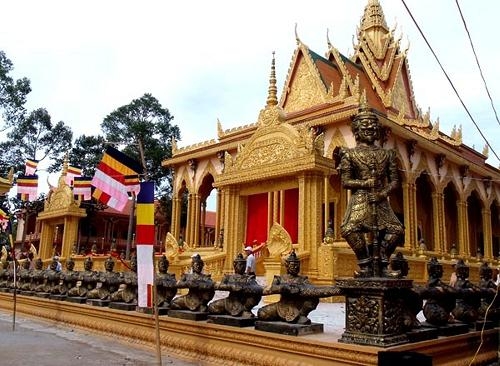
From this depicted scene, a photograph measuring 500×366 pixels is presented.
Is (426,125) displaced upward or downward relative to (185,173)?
upward

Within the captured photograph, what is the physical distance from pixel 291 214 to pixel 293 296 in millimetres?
13733

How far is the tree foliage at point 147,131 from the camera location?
112 ft

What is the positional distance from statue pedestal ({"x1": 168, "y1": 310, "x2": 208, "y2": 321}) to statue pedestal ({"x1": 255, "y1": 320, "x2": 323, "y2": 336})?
1135 mm

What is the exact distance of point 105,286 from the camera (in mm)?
8180

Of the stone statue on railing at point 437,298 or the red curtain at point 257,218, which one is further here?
the red curtain at point 257,218

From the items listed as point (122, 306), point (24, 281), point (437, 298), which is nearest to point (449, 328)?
point (437, 298)

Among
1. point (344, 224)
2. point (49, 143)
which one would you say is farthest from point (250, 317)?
point (49, 143)

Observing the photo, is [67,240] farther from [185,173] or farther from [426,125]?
[426,125]

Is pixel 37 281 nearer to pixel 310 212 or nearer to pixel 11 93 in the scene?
pixel 310 212

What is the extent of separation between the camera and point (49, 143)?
33.2 meters

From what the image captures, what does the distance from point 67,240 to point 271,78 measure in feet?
44.1

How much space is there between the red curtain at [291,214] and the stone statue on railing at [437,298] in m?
12.9

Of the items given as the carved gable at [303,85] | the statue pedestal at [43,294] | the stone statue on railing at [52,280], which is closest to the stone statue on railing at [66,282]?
the stone statue on railing at [52,280]

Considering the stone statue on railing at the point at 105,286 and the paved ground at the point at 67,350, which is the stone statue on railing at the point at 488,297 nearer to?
the paved ground at the point at 67,350
